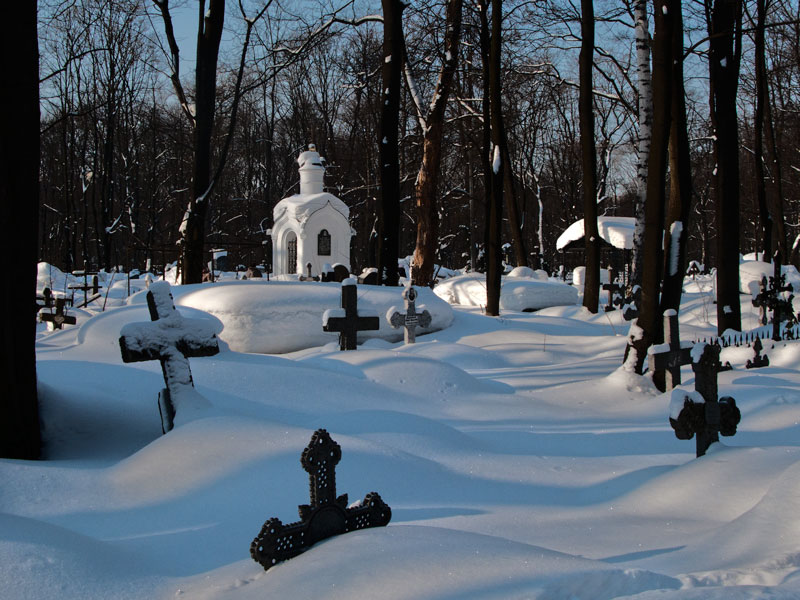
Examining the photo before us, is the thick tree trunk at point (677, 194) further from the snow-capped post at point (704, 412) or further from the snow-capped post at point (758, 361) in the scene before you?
the snow-capped post at point (704, 412)

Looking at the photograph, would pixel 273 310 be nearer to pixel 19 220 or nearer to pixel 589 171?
pixel 19 220

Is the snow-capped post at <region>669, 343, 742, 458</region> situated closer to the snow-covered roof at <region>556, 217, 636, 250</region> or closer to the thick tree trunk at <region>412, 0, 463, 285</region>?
the thick tree trunk at <region>412, 0, 463, 285</region>

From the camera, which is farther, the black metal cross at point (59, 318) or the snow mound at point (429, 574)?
the black metal cross at point (59, 318)

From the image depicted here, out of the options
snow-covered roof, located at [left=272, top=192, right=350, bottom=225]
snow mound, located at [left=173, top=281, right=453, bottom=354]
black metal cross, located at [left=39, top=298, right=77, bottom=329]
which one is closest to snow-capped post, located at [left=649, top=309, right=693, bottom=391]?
snow mound, located at [left=173, top=281, right=453, bottom=354]

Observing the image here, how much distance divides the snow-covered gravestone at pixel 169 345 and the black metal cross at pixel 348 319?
405 cm

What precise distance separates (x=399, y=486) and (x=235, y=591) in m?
1.51

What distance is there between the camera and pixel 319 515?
2848 mm

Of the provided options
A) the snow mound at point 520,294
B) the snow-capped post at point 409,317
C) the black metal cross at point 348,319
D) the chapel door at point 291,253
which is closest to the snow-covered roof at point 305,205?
the chapel door at point 291,253

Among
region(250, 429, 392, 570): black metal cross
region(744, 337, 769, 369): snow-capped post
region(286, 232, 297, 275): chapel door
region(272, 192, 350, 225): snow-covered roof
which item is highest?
region(272, 192, 350, 225): snow-covered roof

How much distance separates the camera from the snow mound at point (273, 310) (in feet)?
33.6

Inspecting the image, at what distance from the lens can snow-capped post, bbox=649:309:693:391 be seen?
24.6 ft

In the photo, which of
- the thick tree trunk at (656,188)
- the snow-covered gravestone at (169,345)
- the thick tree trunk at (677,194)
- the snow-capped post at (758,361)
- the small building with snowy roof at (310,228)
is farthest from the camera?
the small building with snowy roof at (310,228)

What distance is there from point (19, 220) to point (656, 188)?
246 inches

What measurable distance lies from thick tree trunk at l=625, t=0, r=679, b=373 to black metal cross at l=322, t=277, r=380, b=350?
10.4 feet
